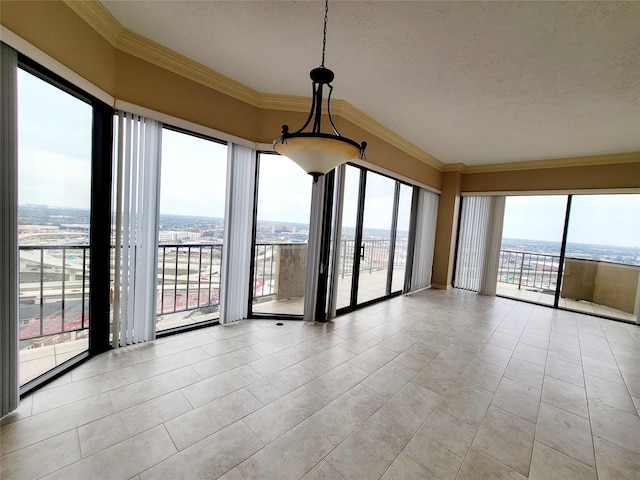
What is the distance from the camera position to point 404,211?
17.5ft

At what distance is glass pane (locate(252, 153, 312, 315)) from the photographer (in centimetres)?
349

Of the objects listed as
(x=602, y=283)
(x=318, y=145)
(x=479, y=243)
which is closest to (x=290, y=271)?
(x=318, y=145)

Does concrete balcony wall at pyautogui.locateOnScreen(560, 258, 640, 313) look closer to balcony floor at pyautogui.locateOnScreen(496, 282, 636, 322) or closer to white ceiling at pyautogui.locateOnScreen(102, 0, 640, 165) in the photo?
balcony floor at pyautogui.locateOnScreen(496, 282, 636, 322)

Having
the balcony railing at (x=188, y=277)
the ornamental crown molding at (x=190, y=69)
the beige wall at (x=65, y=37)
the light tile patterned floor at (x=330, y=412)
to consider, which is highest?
the ornamental crown molding at (x=190, y=69)

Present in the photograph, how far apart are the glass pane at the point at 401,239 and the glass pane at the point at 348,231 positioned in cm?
118

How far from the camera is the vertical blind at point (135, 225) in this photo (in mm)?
2422

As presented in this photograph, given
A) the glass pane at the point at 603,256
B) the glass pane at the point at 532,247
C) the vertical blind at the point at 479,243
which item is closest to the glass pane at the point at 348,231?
the vertical blind at the point at 479,243

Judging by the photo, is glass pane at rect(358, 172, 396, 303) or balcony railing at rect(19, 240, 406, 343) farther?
glass pane at rect(358, 172, 396, 303)

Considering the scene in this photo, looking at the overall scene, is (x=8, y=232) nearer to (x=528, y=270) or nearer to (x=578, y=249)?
(x=578, y=249)

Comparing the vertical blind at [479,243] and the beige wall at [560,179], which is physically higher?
the beige wall at [560,179]

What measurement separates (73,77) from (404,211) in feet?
16.3

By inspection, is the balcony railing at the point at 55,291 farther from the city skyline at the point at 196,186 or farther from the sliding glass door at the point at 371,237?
the sliding glass door at the point at 371,237

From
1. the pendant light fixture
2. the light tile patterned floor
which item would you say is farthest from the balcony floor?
the pendant light fixture

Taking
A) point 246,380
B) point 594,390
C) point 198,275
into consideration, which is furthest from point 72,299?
point 594,390
